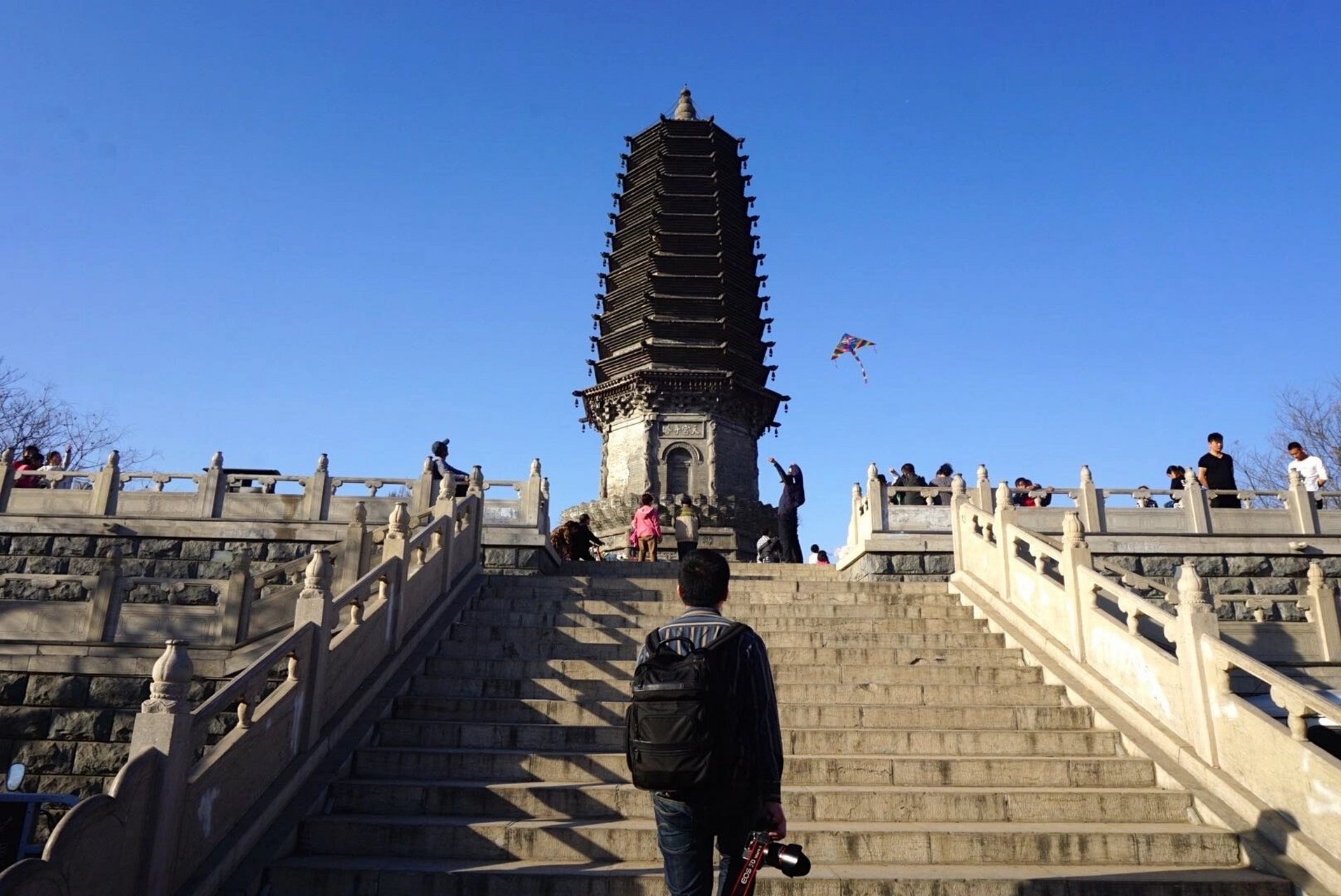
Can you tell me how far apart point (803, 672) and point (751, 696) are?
203 inches

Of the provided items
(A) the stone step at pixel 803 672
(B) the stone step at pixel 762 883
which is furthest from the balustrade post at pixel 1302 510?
(B) the stone step at pixel 762 883

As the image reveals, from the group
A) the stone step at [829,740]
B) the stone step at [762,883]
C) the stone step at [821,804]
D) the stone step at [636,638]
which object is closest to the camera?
the stone step at [762,883]

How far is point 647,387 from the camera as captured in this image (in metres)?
25.0

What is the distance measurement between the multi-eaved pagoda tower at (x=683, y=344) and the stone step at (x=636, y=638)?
42.0ft

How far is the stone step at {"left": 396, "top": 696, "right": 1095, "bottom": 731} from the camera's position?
7.14 meters

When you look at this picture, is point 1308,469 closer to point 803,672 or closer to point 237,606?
point 803,672

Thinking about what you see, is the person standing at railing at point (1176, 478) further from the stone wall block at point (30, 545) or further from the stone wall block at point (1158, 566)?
the stone wall block at point (30, 545)

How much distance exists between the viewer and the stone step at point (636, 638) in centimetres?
892

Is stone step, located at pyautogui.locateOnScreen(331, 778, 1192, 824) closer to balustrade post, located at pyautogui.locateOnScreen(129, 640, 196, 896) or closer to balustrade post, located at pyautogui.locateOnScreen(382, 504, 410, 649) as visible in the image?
balustrade post, located at pyautogui.locateOnScreen(129, 640, 196, 896)

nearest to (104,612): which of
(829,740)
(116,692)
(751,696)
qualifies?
(116,692)

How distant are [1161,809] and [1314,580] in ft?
18.1

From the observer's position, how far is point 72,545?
49.5 feet

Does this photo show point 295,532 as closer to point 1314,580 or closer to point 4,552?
point 4,552

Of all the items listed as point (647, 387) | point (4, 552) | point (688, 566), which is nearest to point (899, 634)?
point (688, 566)
